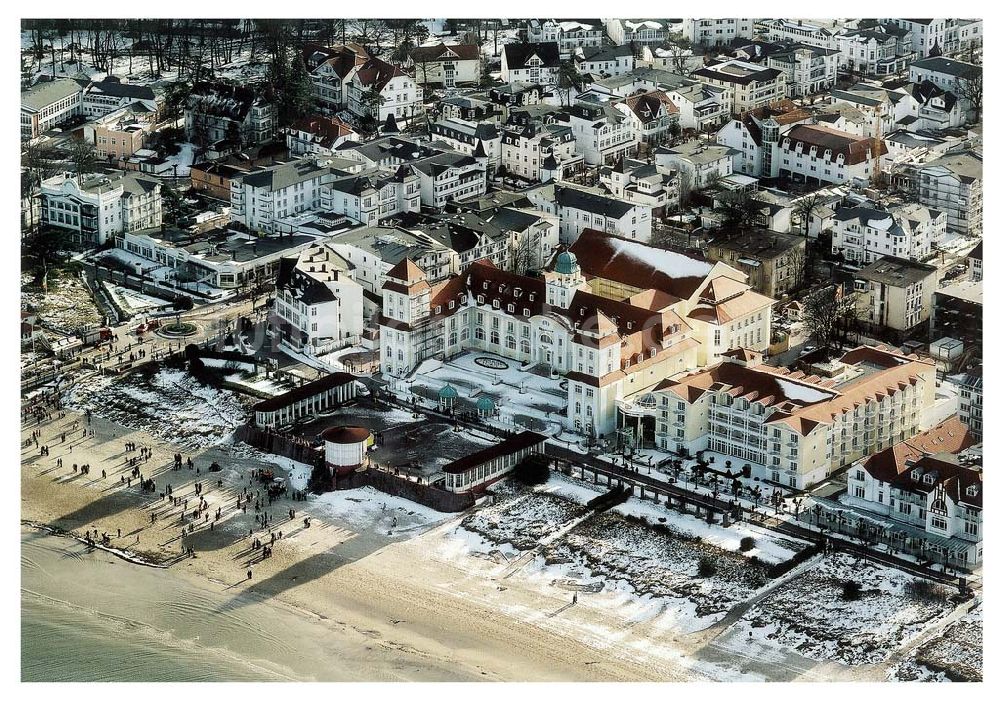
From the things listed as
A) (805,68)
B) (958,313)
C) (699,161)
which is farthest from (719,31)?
(958,313)

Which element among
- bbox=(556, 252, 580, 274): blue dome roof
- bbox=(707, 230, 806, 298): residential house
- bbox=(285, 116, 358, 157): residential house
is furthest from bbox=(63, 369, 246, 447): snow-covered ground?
bbox=(285, 116, 358, 157): residential house

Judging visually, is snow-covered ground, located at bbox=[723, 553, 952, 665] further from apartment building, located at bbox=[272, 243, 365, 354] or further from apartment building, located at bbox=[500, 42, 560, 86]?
apartment building, located at bbox=[500, 42, 560, 86]

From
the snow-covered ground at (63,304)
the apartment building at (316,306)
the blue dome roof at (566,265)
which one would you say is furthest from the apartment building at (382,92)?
the blue dome roof at (566,265)

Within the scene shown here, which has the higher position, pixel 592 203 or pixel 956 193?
pixel 956 193

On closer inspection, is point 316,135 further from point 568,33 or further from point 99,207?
point 568,33

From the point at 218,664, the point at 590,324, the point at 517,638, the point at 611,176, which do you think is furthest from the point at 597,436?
the point at 611,176
